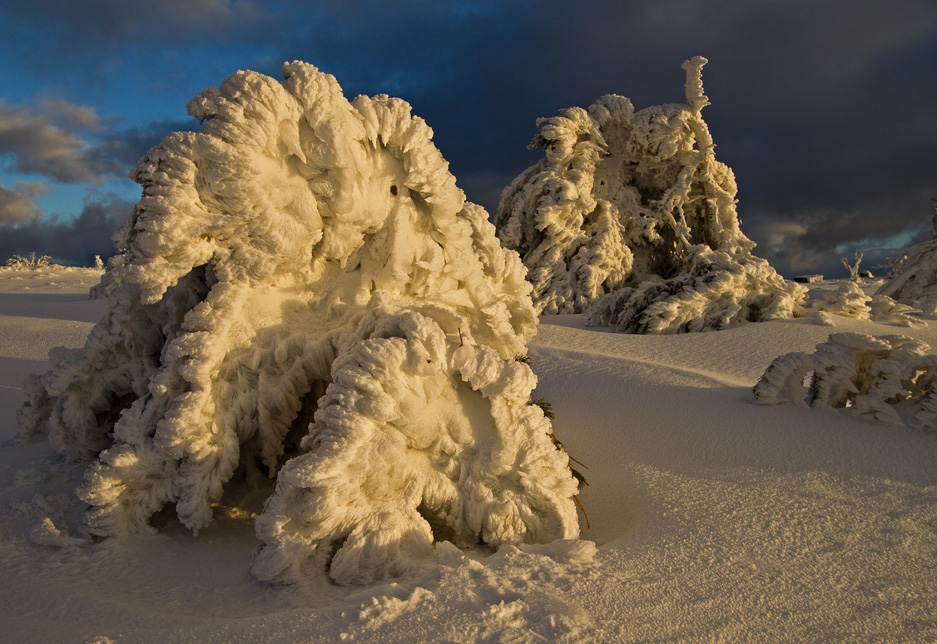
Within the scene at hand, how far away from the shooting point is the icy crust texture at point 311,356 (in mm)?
2182

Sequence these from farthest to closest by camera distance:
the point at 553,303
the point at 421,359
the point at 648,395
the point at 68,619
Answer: the point at 553,303, the point at 648,395, the point at 421,359, the point at 68,619

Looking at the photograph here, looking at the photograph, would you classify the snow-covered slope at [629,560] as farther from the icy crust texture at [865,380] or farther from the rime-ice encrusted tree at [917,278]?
the rime-ice encrusted tree at [917,278]

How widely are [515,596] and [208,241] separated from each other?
192 centimetres

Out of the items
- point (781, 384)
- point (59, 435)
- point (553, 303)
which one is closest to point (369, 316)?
point (59, 435)

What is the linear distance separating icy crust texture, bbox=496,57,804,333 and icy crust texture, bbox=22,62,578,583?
22.3ft

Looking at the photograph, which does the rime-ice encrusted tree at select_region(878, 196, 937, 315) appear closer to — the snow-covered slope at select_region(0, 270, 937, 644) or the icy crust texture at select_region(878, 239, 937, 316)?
the icy crust texture at select_region(878, 239, 937, 316)

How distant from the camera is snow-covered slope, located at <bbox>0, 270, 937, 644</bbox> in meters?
1.53

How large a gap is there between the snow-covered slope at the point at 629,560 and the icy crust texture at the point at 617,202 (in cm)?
664

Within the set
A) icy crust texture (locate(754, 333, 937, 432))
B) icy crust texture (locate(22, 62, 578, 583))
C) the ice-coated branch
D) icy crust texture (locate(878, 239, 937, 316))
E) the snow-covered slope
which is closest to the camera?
the snow-covered slope


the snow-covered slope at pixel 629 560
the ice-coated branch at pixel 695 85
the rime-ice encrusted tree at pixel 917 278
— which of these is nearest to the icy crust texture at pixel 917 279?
the rime-ice encrusted tree at pixel 917 278

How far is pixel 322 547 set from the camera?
208 cm

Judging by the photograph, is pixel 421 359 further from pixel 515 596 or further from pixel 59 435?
pixel 59 435

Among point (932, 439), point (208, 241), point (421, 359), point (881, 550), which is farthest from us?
point (932, 439)

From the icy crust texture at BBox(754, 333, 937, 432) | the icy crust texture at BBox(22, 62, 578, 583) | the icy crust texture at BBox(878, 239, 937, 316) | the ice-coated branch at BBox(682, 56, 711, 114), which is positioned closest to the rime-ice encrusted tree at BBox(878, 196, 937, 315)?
the icy crust texture at BBox(878, 239, 937, 316)
